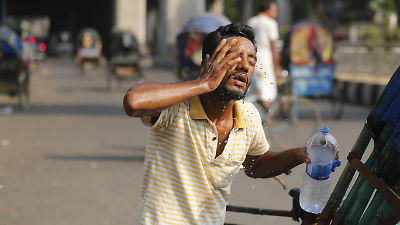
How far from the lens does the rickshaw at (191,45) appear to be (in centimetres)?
939

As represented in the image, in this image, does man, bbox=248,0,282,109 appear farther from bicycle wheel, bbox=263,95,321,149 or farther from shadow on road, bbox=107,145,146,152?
shadow on road, bbox=107,145,146,152

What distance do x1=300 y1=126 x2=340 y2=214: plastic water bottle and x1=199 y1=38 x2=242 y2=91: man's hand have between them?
474 millimetres

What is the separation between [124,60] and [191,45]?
12859 mm

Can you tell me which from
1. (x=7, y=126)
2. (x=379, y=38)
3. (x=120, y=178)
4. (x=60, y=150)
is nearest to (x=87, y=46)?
(x=379, y=38)

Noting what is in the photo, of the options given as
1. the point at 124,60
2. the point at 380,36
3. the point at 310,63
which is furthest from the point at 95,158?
the point at 380,36

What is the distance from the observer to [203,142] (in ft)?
9.77

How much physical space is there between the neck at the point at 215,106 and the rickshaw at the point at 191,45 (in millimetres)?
6099

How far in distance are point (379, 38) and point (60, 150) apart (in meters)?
23.7

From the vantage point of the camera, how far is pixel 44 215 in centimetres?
660

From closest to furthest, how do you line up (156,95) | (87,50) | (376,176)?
(376,176) < (156,95) < (87,50)

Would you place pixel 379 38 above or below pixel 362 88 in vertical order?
below

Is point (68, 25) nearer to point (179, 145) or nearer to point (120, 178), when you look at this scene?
point (120, 178)

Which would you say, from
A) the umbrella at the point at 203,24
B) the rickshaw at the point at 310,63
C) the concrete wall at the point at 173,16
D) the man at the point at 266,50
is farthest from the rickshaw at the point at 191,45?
the concrete wall at the point at 173,16

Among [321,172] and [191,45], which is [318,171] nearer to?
[321,172]
